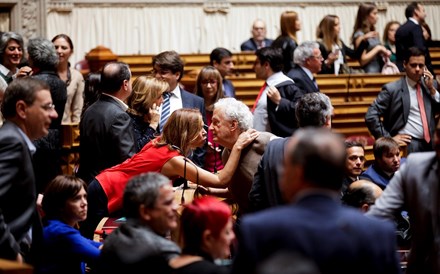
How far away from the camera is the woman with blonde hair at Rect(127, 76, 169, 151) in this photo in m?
6.69

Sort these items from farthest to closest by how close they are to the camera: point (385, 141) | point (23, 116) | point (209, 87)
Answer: point (209, 87) < point (385, 141) < point (23, 116)

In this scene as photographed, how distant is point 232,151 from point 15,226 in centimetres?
166

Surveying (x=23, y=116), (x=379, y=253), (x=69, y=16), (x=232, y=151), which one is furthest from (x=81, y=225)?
(x=69, y=16)

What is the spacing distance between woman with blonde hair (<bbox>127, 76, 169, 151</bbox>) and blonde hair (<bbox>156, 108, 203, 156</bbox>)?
74cm

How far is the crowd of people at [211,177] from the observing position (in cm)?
314

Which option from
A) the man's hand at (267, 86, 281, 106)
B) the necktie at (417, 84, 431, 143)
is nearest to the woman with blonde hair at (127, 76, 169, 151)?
the man's hand at (267, 86, 281, 106)

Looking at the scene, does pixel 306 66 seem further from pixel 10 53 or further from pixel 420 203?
pixel 420 203

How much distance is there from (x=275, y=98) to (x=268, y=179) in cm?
290

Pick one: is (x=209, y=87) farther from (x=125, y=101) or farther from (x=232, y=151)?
(x=232, y=151)

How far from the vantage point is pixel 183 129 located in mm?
5953

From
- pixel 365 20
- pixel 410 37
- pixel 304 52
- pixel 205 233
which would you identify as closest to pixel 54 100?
pixel 304 52

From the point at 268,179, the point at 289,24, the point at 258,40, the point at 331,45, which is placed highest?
the point at 289,24

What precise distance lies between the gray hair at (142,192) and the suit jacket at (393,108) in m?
4.64

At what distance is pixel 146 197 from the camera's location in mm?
4285
